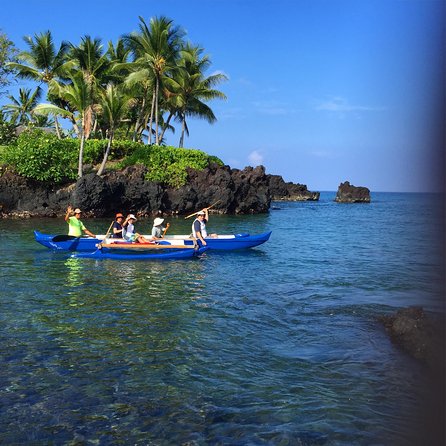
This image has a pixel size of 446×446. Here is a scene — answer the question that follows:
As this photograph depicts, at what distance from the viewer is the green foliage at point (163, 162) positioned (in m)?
39.9

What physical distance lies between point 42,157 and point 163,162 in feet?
35.9

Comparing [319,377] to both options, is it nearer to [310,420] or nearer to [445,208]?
[310,420]

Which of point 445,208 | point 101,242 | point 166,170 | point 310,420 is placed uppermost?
point 166,170

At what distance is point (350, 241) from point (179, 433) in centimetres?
2308

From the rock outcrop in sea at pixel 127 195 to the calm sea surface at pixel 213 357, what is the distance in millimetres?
20886

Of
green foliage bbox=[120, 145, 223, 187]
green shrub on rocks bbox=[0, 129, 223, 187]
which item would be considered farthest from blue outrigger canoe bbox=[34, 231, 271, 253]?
green foliage bbox=[120, 145, 223, 187]

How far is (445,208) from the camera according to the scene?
1.71 metres

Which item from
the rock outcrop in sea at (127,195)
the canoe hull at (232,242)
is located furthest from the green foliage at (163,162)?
the canoe hull at (232,242)

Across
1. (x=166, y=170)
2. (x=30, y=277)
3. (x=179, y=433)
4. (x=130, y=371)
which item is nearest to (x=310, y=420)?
(x=179, y=433)

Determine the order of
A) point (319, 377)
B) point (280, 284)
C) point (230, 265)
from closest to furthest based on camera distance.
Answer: point (319, 377)
point (280, 284)
point (230, 265)

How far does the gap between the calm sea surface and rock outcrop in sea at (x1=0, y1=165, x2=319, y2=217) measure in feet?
68.5

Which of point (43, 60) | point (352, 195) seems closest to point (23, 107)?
point (43, 60)

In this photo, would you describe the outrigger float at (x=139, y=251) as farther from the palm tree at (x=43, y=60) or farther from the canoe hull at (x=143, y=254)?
the palm tree at (x=43, y=60)

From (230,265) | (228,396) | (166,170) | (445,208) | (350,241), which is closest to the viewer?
(445,208)
